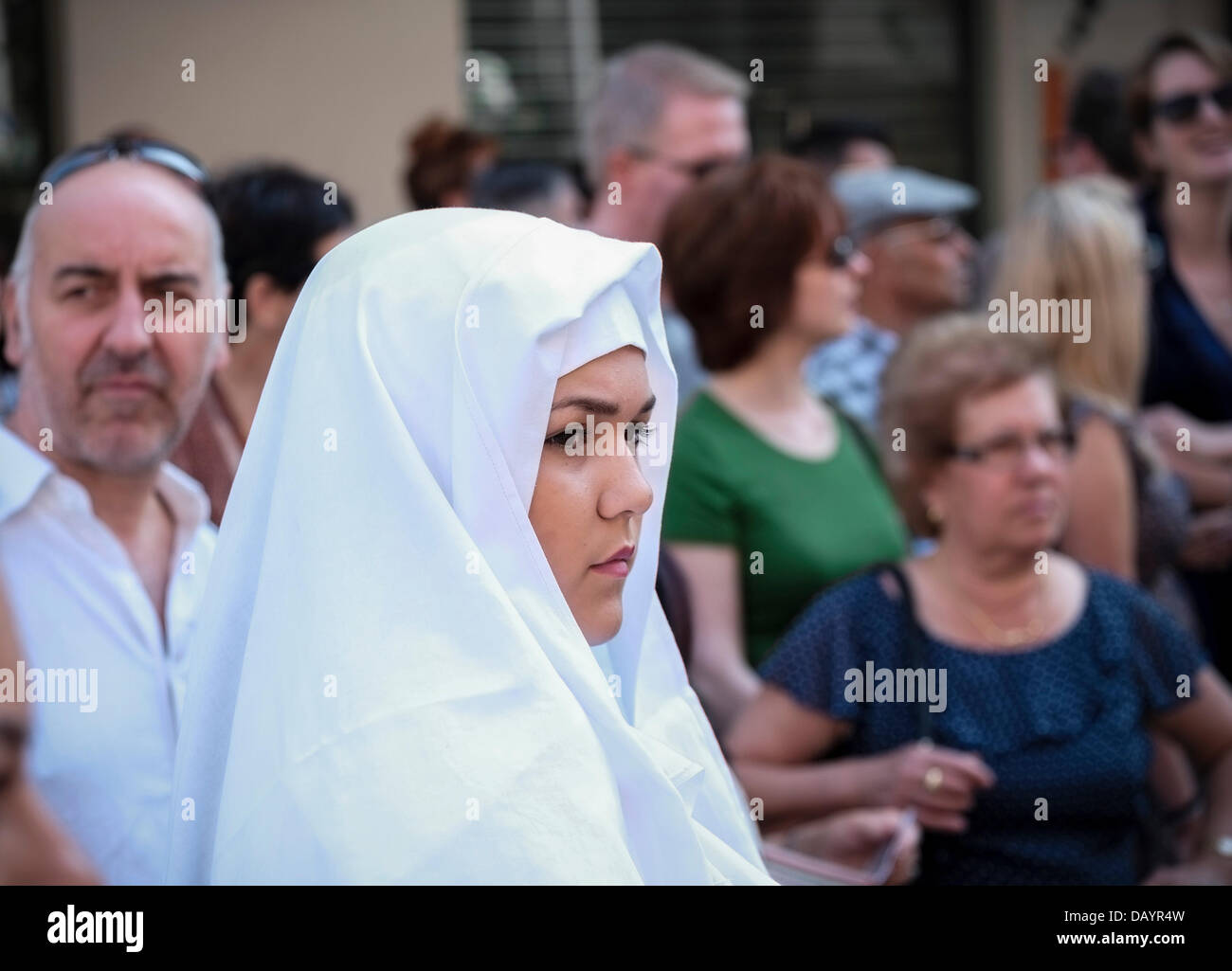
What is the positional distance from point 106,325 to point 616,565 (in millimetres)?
1037

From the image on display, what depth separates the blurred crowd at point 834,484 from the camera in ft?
8.70

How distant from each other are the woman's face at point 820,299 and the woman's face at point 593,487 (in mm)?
1830

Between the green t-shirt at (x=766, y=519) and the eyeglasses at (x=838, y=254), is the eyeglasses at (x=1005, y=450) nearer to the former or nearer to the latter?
the green t-shirt at (x=766, y=519)

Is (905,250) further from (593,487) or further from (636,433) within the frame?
(593,487)

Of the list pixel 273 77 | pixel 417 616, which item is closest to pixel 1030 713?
pixel 417 616

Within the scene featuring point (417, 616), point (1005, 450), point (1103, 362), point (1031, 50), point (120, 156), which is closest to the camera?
point (417, 616)

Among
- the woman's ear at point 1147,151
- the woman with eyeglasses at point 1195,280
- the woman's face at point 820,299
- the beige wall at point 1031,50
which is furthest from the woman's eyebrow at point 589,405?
the beige wall at point 1031,50

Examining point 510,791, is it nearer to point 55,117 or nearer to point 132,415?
point 132,415

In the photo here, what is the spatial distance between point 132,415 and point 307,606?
34.9 inches

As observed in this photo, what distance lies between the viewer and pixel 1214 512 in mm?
4422

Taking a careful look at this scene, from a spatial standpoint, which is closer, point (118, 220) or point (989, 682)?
point (118, 220)

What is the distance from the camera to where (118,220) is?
2693 millimetres
